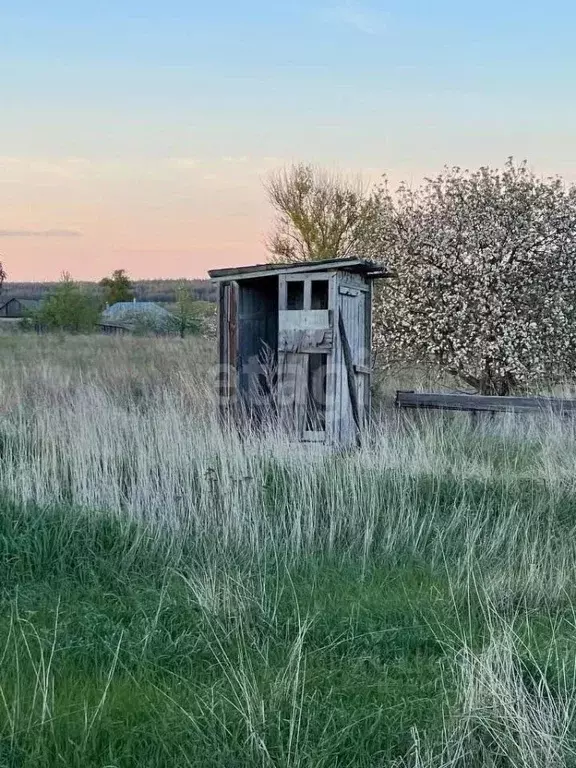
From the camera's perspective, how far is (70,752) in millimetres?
2795

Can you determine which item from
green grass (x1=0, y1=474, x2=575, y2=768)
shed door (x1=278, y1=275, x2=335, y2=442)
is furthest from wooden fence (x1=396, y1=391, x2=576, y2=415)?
green grass (x1=0, y1=474, x2=575, y2=768)

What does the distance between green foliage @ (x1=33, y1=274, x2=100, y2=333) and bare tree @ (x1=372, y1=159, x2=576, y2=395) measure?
28926mm

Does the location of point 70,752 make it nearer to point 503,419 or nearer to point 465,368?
point 503,419

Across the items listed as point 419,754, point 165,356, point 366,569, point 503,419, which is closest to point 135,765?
point 419,754

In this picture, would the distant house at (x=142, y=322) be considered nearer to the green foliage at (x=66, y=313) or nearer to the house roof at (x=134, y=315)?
the house roof at (x=134, y=315)

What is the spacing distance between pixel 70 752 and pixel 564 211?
37.4 feet

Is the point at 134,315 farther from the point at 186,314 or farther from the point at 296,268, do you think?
the point at 296,268

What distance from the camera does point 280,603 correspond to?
164 inches

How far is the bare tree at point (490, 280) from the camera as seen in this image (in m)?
11.9

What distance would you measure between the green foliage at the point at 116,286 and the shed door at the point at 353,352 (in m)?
48.2

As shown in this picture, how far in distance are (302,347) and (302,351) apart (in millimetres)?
52

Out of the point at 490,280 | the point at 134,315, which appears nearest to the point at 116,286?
the point at 134,315

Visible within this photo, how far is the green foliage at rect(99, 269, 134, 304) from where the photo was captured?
Answer: 56562mm

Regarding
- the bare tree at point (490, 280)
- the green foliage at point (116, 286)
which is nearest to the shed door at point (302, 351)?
the bare tree at point (490, 280)
